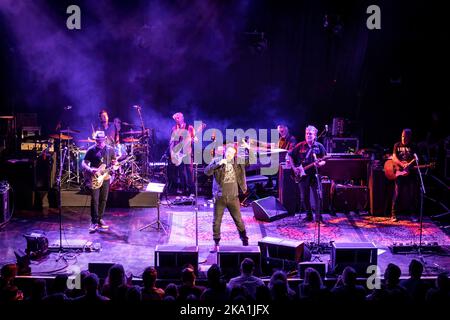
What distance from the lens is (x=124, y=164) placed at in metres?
14.0

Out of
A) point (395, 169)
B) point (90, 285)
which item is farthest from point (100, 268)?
point (395, 169)

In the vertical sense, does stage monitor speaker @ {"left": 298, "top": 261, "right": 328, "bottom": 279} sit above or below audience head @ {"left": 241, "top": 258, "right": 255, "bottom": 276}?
below

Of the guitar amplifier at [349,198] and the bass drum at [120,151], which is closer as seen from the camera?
the guitar amplifier at [349,198]

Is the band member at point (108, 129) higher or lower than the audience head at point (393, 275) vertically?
higher

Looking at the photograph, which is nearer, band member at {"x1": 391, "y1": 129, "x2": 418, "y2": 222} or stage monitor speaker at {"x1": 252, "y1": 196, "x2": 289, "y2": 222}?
band member at {"x1": 391, "y1": 129, "x2": 418, "y2": 222}

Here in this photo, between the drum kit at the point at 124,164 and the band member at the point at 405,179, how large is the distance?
586 centimetres

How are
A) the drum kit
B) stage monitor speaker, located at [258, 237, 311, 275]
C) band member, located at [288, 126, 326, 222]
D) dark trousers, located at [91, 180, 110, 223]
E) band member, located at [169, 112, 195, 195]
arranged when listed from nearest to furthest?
stage monitor speaker, located at [258, 237, 311, 275] → dark trousers, located at [91, 180, 110, 223] → band member, located at [288, 126, 326, 222] → the drum kit → band member, located at [169, 112, 195, 195]

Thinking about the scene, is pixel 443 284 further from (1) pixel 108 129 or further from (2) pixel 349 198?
(1) pixel 108 129

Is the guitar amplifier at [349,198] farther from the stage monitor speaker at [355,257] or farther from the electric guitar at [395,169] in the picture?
the stage monitor speaker at [355,257]

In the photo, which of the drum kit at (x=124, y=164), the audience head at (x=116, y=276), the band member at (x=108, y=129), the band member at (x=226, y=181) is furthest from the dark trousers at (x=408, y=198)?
the audience head at (x=116, y=276)

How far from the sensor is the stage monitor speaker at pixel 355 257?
832 cm

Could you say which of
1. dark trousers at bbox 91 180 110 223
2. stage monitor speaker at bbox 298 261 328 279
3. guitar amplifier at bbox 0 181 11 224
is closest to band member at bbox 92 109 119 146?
dark trousers at bbox 91 180 110 223

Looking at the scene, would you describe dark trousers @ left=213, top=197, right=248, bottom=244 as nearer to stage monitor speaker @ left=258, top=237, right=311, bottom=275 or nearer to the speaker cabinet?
stage monitor speaker @ left=258, top=237, right=311, bottom=275

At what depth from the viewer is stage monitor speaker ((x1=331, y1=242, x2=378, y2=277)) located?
27.3ft
